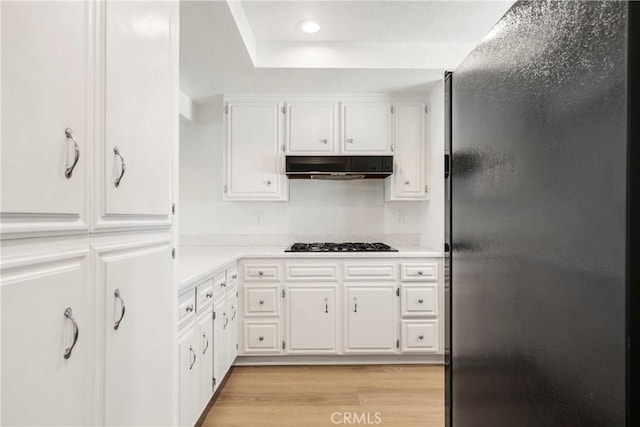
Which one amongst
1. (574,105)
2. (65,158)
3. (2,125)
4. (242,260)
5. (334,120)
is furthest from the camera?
(334,120)

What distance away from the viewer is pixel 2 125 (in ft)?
1.93

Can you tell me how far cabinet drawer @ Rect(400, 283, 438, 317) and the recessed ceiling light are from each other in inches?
78.0

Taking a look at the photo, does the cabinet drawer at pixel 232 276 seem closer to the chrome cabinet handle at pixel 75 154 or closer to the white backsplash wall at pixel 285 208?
the white backsplash wall at pixel 285 208

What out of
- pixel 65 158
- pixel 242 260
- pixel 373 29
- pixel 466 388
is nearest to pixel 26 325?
pixel 65 158

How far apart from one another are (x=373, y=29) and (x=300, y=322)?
7.28 feet

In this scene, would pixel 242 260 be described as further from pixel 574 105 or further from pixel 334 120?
pixel 574 105

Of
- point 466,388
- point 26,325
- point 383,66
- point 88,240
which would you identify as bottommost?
point 466,388

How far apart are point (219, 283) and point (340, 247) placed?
1128mm

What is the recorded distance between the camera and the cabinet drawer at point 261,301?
8.92 feet

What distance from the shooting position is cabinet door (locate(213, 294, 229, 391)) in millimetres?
2111

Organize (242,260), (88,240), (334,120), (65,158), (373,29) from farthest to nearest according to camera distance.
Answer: (334,120) → (242,260) → (373,29) → (88,240) → (65,158)

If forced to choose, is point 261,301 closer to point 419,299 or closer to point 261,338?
point 261,338

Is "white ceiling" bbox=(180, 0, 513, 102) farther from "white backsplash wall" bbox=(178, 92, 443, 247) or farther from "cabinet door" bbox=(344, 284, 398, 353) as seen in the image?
"cabinet door" bbox=(344, 284, 398, 353)

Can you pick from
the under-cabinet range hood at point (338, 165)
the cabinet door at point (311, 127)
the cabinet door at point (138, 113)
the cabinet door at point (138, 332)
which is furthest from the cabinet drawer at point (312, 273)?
the cabinet door at point (138, 113)
